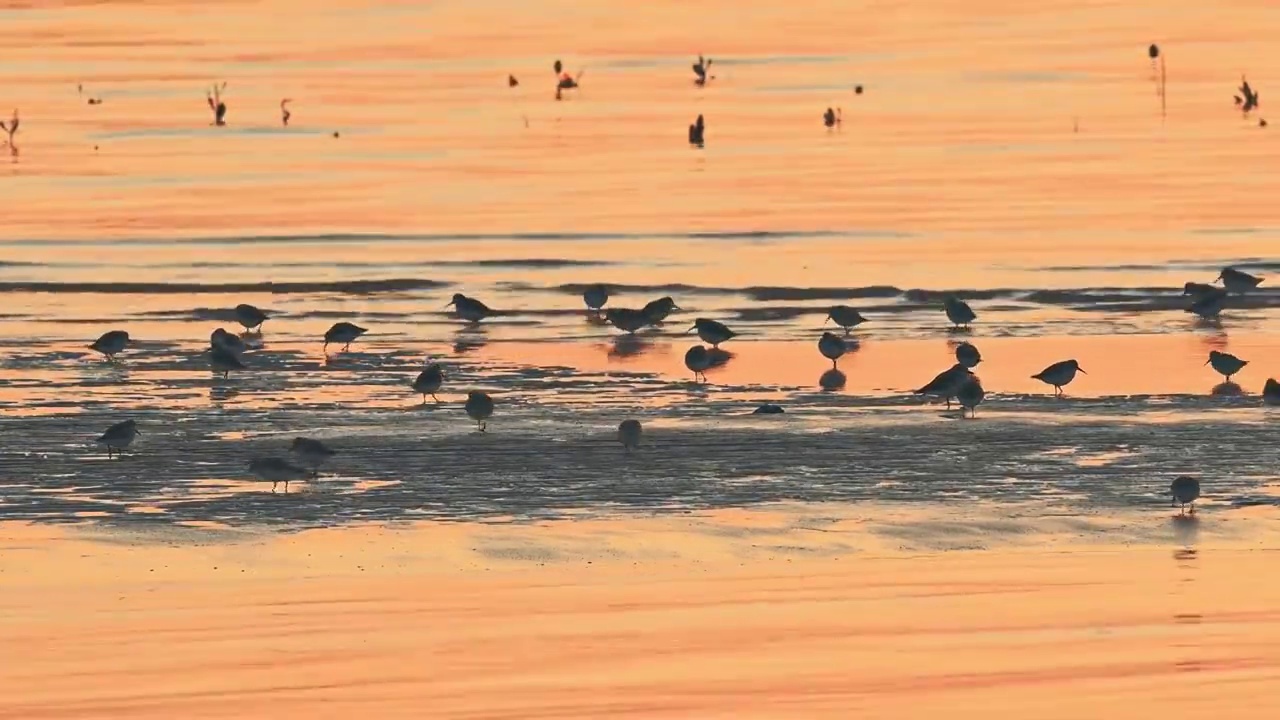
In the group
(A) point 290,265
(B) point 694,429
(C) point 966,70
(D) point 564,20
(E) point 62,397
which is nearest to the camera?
(B) point 694,429

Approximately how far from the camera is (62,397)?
20.4 meters

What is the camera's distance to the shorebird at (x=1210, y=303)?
2414 cm

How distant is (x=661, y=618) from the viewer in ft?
40.7

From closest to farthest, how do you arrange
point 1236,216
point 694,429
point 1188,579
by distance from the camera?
point 1188,579 → point 694,429 → point 1236,216

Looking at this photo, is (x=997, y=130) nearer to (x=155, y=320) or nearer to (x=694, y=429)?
(x=155, y=320)

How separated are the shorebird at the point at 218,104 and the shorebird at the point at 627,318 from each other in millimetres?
25971

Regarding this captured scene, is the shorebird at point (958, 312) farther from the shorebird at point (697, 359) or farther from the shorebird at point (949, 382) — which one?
the shorebird at point (949, 382)

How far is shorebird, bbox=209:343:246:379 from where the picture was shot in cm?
2125

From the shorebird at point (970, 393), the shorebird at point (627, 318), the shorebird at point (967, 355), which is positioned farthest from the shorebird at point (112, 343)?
the shorebird at point (970, 393)

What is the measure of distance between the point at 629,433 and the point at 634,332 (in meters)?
7.59

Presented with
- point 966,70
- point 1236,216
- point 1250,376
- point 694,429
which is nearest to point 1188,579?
point 694,429

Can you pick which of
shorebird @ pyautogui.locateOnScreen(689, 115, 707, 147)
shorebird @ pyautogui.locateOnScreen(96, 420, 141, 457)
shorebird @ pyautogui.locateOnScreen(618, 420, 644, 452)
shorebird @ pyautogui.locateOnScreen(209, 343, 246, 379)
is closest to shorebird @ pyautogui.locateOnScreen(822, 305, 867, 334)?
shorebird @ pyautogui.locateOnScreen(209, 343, 246, 379)

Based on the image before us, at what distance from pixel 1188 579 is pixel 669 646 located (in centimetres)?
277

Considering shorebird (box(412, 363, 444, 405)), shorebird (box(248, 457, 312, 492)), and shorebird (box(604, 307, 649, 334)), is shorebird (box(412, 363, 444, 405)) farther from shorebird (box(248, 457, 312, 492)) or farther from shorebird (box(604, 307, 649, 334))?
shorebird (box(604, 307, 649, 334))
